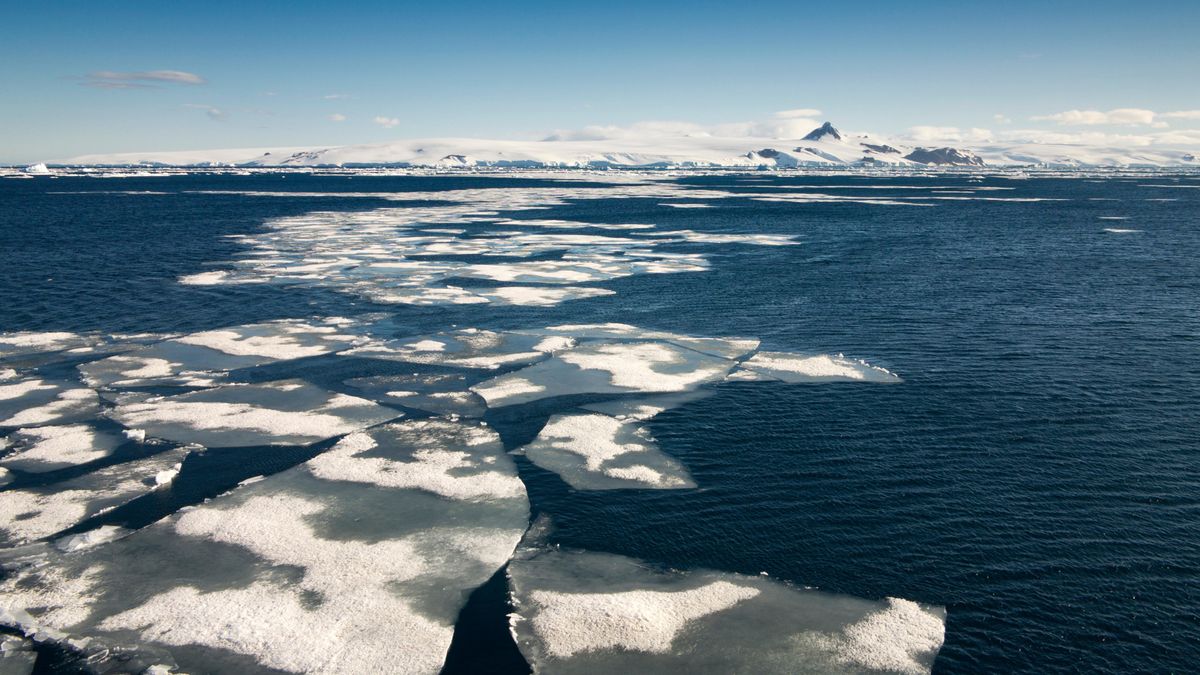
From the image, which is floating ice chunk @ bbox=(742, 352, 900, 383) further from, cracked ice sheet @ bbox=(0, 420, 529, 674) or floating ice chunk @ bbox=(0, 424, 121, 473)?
floating ice chunk @ bbox=(0, 424, 121, 473)

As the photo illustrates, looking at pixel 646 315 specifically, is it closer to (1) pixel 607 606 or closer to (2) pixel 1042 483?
(2) pixel 1042 483

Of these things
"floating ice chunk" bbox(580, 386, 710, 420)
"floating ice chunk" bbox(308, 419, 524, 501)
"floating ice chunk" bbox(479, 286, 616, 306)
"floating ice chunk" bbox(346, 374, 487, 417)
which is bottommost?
"floating ice chunk" bbox(308, 419, 524, 501)

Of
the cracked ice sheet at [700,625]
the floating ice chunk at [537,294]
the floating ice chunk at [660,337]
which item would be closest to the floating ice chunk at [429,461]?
the cracked ice sheet at [700,625]

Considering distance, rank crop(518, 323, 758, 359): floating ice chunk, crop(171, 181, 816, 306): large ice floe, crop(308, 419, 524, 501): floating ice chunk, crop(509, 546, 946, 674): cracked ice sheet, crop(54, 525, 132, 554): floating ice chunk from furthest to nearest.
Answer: crop(171, 181, 816, 306): large ice floe, crop(518, 323, 758, 359): floating ice chunk, crop(308, 419, 524, 501): floating ice chunk, crop(54, 525, 132, 554): floating ice chunk, crop(509, 546, 946, 674): cracked ice sheet

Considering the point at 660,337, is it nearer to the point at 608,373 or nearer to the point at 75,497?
the point at 608,373

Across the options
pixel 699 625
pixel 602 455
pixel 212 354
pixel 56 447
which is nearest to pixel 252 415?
pixel 56 447

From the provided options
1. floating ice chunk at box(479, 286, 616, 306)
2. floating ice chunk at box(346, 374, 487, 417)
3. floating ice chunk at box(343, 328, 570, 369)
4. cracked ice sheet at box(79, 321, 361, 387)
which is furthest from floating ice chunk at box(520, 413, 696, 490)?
floating ice chunk at box(479, 286, 616, 306)

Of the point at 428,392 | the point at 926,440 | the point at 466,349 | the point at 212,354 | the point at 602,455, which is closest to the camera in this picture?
the point at 602,455

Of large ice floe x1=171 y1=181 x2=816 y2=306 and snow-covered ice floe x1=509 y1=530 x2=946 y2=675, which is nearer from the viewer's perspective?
snow-covered ice floe x1=509 y1=530 x2=946 y2=675
